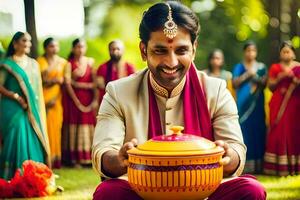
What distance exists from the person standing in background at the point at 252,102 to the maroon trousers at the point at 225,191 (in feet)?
21.7

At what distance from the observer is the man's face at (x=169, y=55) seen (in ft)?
11.4

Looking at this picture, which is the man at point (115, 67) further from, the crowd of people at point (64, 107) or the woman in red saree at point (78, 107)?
the woman in red saree at point (78, 107)

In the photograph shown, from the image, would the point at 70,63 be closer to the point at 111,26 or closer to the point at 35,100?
the point at 35,100

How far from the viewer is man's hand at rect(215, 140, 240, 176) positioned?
10.9ft

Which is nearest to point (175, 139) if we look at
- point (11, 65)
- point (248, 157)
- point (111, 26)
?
point (11, 65)

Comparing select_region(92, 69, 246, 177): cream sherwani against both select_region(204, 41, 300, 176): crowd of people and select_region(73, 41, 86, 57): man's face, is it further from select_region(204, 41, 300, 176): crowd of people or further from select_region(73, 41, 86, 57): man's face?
select_region(73, 41, 86, 57): man's face

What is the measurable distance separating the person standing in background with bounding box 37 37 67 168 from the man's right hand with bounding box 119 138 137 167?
23.4ft

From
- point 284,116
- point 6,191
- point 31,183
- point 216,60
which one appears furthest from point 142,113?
point 216,60

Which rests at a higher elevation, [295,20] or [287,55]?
[295,20]

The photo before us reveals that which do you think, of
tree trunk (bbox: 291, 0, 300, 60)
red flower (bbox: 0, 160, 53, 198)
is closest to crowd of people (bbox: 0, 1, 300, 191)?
red flower (bbox: 0, 160, 53, 198)

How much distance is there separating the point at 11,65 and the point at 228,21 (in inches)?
253

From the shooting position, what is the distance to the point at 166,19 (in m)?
3.48

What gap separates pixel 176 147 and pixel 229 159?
33cm

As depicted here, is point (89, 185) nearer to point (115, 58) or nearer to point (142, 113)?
point (115, 58)
